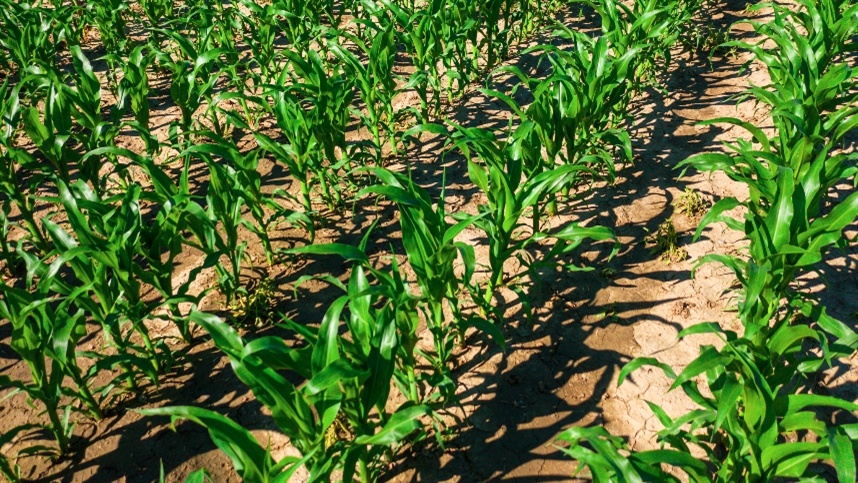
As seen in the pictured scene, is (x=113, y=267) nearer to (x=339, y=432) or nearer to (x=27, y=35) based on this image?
(x=339, y=432)

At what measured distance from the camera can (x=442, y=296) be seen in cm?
275

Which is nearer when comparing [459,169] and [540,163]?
[540,163]

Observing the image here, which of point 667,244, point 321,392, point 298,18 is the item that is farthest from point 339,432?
point 298,18

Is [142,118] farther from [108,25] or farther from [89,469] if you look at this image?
[89,469]

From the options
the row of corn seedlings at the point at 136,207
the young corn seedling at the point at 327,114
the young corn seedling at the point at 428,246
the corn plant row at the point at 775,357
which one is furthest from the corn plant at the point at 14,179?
the corn plant row at the point at 775,357

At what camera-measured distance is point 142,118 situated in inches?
171

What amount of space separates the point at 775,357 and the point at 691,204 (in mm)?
1647

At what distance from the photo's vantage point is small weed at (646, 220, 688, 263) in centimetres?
354

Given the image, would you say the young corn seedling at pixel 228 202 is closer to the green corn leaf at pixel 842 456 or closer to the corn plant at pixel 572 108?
A: the corn plant at pixel 572 108

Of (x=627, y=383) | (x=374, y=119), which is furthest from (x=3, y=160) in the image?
(x=627, y=383)

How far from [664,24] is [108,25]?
4585mm

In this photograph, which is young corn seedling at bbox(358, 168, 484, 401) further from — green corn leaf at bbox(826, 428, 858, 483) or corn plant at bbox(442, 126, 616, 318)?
green corn leaf at bbox(826, 428, 858, 483)

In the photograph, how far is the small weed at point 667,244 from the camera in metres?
3.54

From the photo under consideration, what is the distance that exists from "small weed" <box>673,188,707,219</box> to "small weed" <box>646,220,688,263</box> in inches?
9.0
